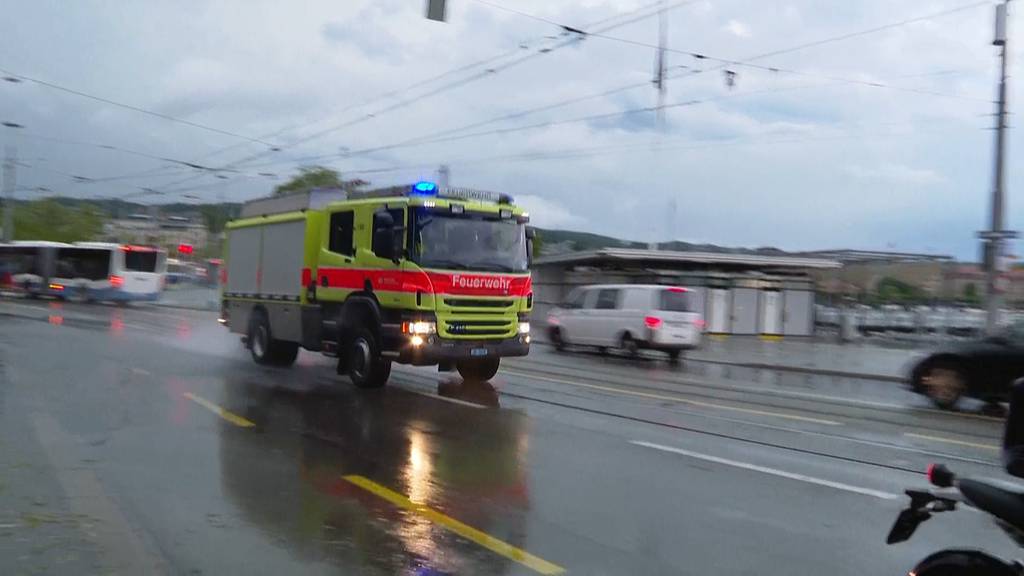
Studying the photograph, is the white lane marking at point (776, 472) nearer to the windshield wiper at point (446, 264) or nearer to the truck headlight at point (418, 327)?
the truck headlight at point (418, 327)

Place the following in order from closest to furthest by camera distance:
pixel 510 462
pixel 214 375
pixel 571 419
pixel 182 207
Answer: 1. pixel 510 462
2. pixel 571 419
3. pixel 214 375
4. pixel 182 207

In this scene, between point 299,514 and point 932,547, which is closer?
point 932,547

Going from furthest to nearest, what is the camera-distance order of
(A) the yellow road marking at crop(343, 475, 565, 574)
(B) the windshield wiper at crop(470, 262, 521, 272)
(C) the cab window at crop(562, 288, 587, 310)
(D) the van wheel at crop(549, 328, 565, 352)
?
(D) the van wheel at crop(549, 328, 565, 352), (C) the cab window at crop(562, 288, 587, 310), (B) the windshield wiper at crop(470, 262, 521, 272), (A) the yellow road marking at crop(343, 475, 565, 574)

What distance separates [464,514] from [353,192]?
9.02 metres

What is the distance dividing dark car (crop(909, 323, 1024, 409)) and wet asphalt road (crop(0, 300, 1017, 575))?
440mm

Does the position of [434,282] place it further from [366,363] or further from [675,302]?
[675,302]

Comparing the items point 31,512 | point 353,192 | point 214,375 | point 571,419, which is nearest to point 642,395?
point 571,419

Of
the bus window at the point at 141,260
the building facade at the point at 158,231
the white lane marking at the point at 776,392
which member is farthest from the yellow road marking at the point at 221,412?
the building facade at the point at 158,231

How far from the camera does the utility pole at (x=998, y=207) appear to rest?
1862 cm

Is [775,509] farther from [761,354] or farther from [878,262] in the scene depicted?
[878,262]

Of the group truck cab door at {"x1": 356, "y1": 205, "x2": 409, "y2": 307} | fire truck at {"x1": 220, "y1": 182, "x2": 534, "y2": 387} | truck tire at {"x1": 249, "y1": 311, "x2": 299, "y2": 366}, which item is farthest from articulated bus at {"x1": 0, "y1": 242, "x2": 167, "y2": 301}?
truck cab door at {"x1": 356, "y1": 205, "x2": 409, "y2": 307}

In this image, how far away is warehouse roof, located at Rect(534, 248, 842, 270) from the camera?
3297 cm

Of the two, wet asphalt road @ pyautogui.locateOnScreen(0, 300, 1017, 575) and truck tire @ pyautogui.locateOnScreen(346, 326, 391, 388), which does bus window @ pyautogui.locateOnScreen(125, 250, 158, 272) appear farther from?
truck tire @ pyautogui.locateOnScreen(346, 326, 391, 388)

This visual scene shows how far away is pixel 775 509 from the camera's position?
22.5 feet
